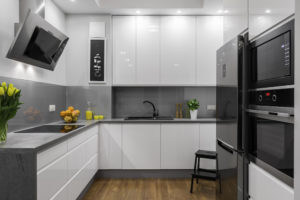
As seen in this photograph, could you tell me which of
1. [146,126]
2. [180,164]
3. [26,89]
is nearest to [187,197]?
[180,164]

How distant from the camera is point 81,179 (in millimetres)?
2510

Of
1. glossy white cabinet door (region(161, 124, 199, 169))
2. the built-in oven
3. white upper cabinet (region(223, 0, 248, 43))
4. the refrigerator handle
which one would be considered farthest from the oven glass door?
glossy white cabinet door (region(161, 124, 199, 169))

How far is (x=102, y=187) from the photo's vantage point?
3.04 meters

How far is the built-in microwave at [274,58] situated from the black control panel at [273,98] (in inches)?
1.5

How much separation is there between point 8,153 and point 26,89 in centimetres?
114

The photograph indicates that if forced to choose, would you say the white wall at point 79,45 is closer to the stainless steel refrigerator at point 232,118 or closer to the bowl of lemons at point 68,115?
the bowl of lemons at point 68,115

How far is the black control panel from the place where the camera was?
3.37ft

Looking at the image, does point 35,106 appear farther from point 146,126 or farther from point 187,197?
point 187,197

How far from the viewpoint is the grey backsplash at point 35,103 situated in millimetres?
2256

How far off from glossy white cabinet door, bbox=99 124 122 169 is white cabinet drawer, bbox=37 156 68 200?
1.29 metres

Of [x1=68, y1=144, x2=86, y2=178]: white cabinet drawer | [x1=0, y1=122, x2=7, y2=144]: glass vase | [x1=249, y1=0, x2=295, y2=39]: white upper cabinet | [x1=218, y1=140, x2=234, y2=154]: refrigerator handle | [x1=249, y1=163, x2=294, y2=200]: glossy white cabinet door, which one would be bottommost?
[x1=68, y1=144, x2=86, y2=178]: white cabinet drawer

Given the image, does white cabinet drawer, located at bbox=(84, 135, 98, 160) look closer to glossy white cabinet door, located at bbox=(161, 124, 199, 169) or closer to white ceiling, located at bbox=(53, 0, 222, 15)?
glossy white cabinet door, located at bbox=(161, 124, 199, 169)

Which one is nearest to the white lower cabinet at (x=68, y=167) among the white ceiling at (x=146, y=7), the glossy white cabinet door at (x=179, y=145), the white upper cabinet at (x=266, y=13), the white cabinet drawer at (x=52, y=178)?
the white cabinet drawer at (x=52, y=178)

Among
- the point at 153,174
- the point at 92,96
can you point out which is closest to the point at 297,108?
the point at 153,174
